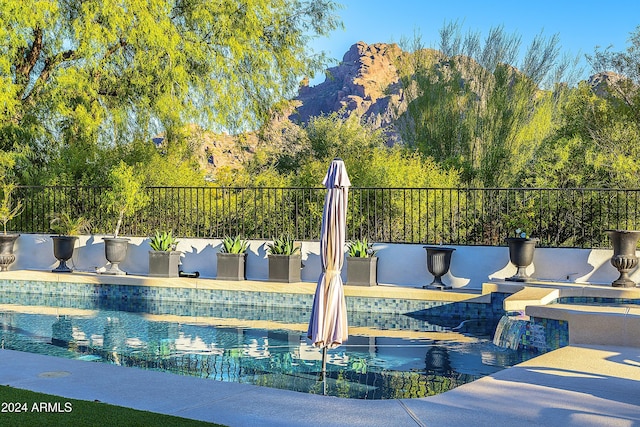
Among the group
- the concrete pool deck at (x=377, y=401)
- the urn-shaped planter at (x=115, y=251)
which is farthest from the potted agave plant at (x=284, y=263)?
the concrete pool deck at (x=377, y=401)

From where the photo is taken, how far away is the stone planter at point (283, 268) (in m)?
12.1

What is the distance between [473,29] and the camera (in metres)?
26.9

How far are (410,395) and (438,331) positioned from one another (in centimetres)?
362

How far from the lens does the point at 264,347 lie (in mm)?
7957

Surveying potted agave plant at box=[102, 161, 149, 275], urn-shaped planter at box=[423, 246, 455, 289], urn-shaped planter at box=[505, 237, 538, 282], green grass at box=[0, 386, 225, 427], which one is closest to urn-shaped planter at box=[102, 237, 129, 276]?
potted agave plant at box=[102, 161, 149, 275]

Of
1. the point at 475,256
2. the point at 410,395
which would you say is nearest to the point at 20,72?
the point at 475,256

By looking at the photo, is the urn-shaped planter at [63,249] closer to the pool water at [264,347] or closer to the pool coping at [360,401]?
the pool water at [264,347]

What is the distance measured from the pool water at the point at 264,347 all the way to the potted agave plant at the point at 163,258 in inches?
67.3

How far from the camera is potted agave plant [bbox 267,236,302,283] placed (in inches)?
475

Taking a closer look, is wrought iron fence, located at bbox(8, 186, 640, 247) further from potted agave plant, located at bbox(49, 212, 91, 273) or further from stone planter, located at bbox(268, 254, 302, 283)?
stone planter, located at bbox(268, 254, 302, 283)

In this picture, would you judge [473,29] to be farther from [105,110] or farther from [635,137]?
[105,110]

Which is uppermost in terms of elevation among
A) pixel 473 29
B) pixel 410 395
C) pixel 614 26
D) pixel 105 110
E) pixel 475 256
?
pixel 614 26

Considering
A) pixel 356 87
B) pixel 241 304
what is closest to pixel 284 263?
pixel 241 304

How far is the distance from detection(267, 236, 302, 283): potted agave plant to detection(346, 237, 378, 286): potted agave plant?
898mm
